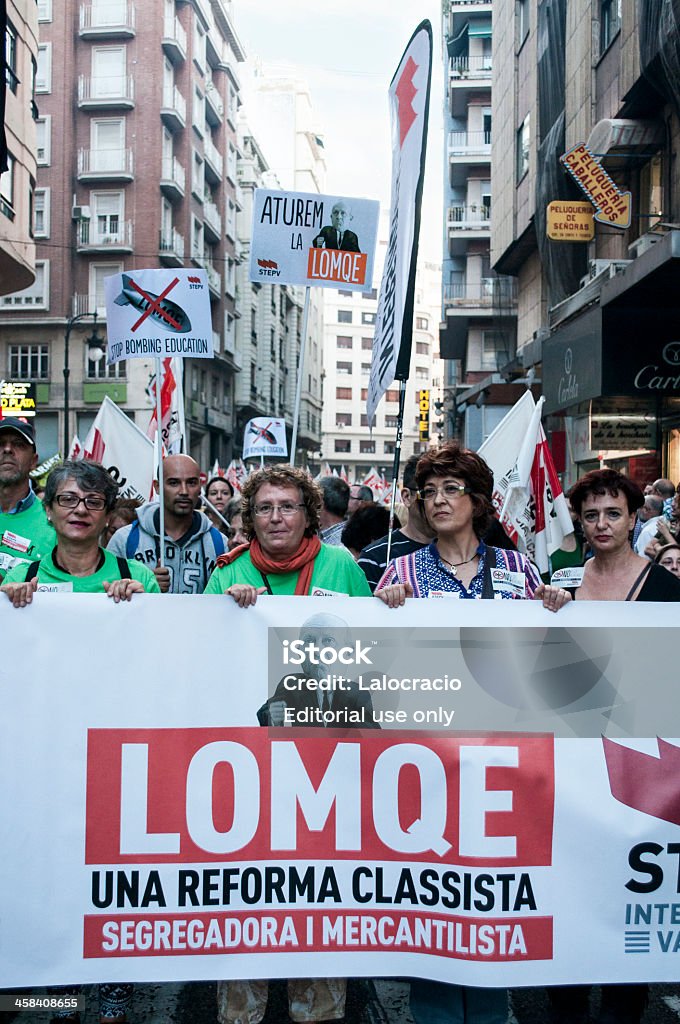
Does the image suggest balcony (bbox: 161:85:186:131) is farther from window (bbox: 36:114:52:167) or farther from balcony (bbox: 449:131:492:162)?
balcony (bbox: 449:131:492:162)

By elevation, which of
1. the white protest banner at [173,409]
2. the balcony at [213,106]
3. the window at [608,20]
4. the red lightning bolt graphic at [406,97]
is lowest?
the white protest banner at [173,409]

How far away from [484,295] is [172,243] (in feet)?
46.6

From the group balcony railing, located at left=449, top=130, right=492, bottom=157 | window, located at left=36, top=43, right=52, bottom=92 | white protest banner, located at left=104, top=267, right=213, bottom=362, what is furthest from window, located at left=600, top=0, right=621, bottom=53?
window, located at left=36, top=43, right=52, bottom=92

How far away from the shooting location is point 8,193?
20828 mm

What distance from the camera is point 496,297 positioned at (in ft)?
129

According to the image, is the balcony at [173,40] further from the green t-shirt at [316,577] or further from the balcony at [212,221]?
the green t-shirt at [316,577]

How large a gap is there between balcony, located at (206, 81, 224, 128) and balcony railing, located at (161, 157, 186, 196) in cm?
660

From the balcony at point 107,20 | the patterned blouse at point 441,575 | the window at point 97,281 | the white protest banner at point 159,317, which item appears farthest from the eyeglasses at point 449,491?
the balcony at point 107,20

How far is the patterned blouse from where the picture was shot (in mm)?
3734

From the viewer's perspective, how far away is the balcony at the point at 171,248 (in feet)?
145

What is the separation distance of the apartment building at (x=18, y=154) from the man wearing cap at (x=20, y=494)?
15.8 metres

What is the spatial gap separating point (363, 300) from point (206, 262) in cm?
6964

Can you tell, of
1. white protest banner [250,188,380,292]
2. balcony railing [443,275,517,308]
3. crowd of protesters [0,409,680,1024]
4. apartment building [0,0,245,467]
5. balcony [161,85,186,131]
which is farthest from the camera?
balcony [161,85,186,131]

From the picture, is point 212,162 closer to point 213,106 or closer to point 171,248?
point 213,106
